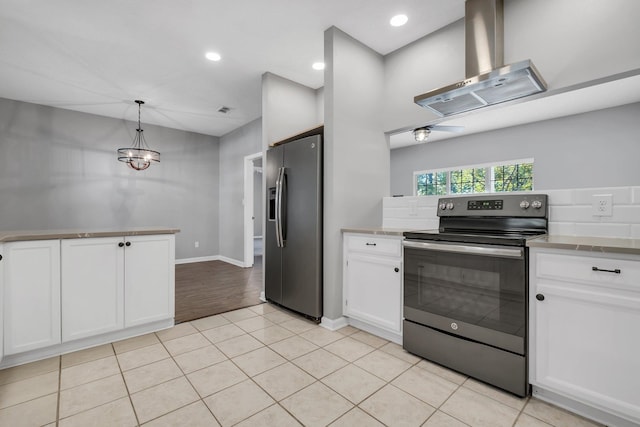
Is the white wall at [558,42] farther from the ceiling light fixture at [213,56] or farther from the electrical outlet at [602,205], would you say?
the ceiling light fixture at [213,56]

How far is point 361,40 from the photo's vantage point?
290 cm

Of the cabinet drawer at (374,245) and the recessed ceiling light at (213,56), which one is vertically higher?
the recessed ceiling light at (213,56)

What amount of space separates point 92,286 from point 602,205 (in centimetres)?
358

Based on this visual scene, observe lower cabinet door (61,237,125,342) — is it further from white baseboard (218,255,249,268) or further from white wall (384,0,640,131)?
white baseboard (218,255,249,268)

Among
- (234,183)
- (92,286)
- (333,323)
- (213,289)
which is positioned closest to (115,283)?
(92,286)

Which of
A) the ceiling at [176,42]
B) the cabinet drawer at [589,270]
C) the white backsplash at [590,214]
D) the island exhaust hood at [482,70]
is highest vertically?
the ceiling at [176,42]

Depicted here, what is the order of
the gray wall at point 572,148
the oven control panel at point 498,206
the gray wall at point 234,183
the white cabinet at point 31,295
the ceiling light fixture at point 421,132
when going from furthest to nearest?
the gray wall at point 234,183, the gray wall at point 572,148, the ceiling light fixture at point 421,132, the oven control panel at point 498,206, the white cabinet at point 31,295

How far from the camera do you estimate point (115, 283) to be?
2299 millimetres

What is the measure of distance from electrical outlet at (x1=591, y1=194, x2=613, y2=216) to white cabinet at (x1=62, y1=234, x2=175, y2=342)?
3.19 metres

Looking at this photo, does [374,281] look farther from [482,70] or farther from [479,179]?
[479,179]

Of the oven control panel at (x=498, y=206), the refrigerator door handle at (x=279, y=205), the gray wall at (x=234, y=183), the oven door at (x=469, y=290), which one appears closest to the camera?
the oven door at (x=469, y=290)

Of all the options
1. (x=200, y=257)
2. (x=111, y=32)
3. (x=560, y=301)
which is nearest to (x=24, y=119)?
(x=111, y=32)

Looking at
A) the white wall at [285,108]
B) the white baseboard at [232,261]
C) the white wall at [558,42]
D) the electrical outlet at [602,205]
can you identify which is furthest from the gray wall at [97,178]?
the electrical outlet at [602,205]

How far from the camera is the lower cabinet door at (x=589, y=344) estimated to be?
1314 millimetres
